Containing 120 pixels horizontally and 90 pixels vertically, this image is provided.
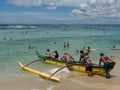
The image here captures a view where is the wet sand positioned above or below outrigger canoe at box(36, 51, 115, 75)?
below

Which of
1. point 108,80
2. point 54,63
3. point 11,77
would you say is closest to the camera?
point 108,80

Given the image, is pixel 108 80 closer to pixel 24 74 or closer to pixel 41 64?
pixel 24 74

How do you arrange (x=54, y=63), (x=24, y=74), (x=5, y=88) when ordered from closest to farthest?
(x=5, y=88)
(x=24, y=74)
(x=54, y=63)

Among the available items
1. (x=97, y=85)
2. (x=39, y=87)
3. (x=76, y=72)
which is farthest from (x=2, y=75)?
(x=97, y=85)

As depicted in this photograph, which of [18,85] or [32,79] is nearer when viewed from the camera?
[18,85]

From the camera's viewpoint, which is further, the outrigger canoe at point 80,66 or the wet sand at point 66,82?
the outrigger canoe at point 80,66

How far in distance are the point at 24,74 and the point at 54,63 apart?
3.88 meters

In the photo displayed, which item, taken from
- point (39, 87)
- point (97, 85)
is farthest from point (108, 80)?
point (39, 87)

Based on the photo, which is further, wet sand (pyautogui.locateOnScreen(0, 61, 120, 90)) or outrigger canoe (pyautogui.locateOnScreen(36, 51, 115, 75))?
outrigger canoe (pyautogui.locateOnScreen(36, 51, 115, 75))

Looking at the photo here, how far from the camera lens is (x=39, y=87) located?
563 inches

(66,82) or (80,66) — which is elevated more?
(80,66)

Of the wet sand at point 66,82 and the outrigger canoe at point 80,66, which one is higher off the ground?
the outrigger canoe at point 80,66

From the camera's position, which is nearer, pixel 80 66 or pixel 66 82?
pixel 66 82

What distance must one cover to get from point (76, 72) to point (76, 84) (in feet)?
9.97
